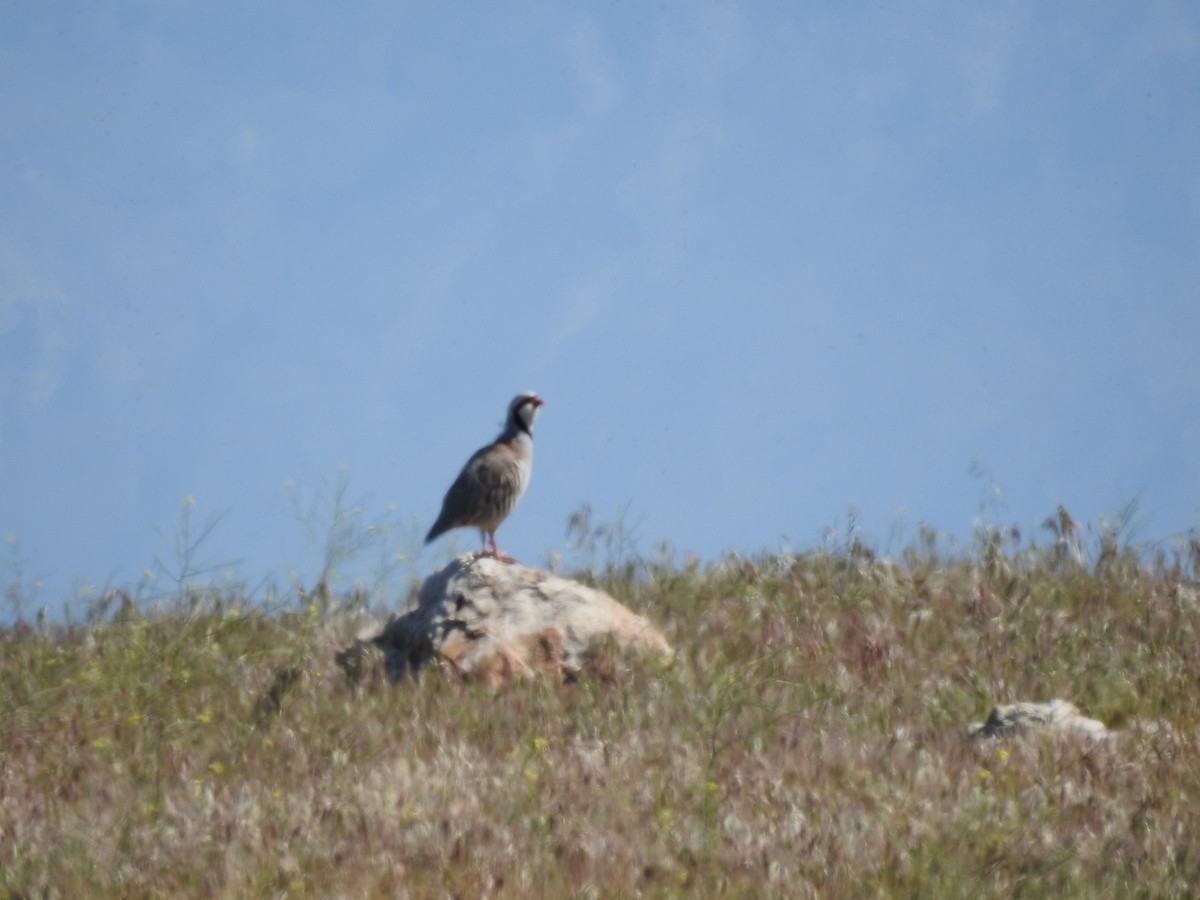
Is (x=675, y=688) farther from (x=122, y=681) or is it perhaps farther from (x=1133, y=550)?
(x=1133, y=550)

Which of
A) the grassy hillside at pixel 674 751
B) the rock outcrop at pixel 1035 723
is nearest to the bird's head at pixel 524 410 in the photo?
the grassy hillside at pixel 674 751

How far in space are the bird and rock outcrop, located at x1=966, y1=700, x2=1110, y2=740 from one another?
417cm

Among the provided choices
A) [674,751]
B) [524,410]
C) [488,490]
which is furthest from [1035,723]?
[524,410]

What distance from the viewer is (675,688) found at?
30.9ft

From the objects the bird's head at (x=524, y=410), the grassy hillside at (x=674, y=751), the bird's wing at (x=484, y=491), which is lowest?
the grassy hillside at (x=674, y=751)

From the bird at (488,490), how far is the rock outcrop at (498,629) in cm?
71

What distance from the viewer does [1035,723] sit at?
337 inches

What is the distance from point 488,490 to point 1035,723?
4.86 metres

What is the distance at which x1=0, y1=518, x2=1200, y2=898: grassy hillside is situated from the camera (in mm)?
6465

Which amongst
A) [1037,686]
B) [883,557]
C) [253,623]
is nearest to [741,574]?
[883,557]

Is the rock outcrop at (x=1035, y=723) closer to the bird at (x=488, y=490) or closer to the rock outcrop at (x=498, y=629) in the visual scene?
the rock outcrop at (x=498, y=629)

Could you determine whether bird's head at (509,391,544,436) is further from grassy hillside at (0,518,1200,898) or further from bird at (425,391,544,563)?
grassy hillside at (0,518,1200,898)

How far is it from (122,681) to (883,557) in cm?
637

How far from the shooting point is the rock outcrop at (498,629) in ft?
33.2
